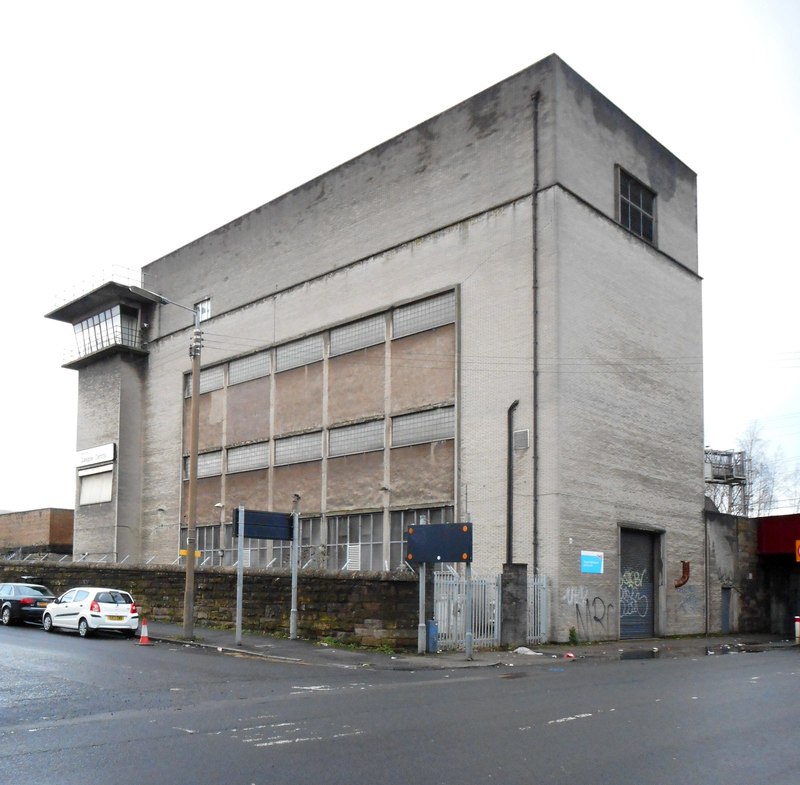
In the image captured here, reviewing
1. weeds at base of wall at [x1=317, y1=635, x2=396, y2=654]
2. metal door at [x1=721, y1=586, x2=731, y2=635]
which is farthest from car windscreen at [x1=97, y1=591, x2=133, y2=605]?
metal door at [x1=721, y1=586, x2=731, y2=635]

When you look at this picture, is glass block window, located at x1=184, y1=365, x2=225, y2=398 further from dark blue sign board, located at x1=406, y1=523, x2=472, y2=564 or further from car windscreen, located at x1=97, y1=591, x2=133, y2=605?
dark blue sign board, located at x1=406, y1=523, x2=472, y2=564

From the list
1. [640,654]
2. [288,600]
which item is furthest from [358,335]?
[640,654]

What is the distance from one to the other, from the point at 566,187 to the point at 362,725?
2332cm

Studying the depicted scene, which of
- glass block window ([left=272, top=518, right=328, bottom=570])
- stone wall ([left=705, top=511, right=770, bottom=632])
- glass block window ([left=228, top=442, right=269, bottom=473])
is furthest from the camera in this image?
glass block window ([left=228, top=442, right=269, bottom=473])

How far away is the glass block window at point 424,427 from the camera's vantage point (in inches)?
1289

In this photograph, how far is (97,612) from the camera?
26.5m

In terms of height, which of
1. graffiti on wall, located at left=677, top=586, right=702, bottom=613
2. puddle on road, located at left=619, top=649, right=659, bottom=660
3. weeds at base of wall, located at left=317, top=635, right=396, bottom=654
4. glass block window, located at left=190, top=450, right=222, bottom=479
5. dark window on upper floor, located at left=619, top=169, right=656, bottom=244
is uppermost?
dark window on upper floor, located at left=619, top=169, right=656, bottom=244

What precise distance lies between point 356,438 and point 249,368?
27.6ft

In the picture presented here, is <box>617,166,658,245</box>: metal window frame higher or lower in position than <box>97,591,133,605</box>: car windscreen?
higher

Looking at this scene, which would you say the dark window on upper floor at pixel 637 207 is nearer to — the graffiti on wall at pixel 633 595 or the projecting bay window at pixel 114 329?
the graffiti on wall at pixel 633 595

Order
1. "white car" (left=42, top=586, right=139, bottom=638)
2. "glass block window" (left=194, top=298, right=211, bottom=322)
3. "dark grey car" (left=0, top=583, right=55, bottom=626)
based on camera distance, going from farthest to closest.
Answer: "glass block window" (left=194, top=298, right=211, bottom=322)
"dark grey car" (left=0, top=583, right=55, bottom=626)
"white car" (left=42, top=586, right=139, bottom=638)

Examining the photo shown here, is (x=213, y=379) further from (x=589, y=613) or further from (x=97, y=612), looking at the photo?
(x=589, y=613)

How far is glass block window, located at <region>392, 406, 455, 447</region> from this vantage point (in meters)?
32.8

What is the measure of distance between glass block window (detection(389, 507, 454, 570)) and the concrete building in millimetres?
108
